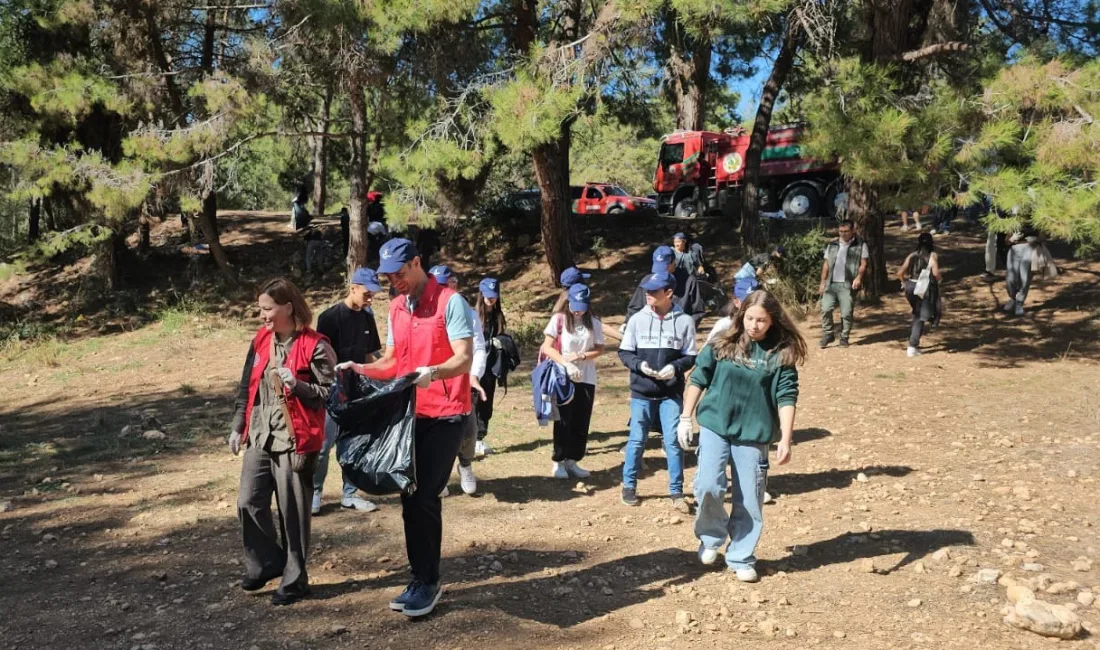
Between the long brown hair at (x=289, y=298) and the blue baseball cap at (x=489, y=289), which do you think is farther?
the blue baseball cap at (x=489, y=289)

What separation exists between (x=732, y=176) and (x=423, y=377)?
1773 cm

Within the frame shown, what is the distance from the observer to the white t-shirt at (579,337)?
6.69 meters

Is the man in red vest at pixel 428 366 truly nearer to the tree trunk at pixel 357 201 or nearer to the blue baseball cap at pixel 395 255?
the blue baseball cap at pixel 395 255

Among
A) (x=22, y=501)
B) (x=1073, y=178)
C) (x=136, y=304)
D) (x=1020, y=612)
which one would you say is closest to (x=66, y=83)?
(x=136, y=304)

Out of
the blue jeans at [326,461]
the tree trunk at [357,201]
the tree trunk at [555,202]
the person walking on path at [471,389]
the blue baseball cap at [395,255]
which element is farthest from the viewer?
the tree trunk at [357,201]

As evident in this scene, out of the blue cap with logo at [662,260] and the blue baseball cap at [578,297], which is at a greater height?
the blue cap with logo at [662,260]

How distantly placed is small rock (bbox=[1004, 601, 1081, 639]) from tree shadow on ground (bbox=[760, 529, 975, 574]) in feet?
2.73

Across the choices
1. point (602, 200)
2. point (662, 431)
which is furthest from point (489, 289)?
point (602, 200)

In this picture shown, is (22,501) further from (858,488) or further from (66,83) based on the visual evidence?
(66,83)

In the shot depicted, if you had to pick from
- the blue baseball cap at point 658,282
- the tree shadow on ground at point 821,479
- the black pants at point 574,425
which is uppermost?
the blue baseball cap at point 658,282

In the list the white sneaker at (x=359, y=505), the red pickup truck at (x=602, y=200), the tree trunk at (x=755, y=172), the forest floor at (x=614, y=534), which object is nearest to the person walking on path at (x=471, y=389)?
the forest floor at (x=614, y=534)

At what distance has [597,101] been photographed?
11367 mm

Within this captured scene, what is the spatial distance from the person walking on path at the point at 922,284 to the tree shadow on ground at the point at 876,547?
19.0ft

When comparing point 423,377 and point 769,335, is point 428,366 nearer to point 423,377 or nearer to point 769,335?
point 423,377
